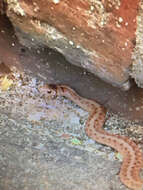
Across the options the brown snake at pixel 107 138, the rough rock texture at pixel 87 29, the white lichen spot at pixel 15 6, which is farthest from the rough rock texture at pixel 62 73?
the white lichen spot at pixel 15 6

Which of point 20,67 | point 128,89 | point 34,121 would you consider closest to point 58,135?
point 34,121

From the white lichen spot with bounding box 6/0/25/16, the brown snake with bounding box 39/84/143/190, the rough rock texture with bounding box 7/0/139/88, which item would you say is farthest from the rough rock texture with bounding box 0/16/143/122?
the white lichen spot with bounding box 6/0/25/16

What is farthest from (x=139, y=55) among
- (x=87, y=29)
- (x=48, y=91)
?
(x=48, y=91)

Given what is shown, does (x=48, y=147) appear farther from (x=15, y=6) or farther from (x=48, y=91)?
(x=15, y=6)

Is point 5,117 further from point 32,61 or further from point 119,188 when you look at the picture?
point 119,188

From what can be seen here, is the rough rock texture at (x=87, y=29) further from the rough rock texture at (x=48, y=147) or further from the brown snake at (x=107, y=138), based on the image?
the rough rock texture at (x=48, y=147)

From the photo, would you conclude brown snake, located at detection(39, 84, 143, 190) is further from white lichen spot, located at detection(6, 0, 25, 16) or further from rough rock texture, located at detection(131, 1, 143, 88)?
white lichen spot, located at detection(6, 0, 25, 16)
